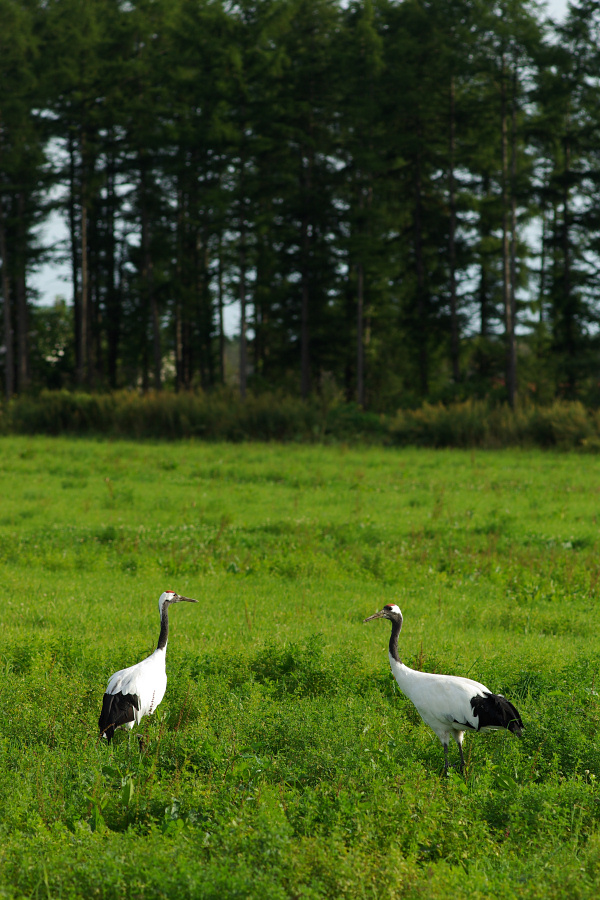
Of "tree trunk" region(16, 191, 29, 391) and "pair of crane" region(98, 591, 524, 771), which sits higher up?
"tree trunk" region(16, 191, 29, 391)

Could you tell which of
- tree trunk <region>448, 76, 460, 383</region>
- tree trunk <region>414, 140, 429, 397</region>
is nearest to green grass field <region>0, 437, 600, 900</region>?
tree trunk <region>448, 76, 460, 383</region>

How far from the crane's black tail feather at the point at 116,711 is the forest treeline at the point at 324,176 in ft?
92.2

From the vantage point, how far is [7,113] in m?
39.5

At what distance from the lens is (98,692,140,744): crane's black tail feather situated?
5.54 m

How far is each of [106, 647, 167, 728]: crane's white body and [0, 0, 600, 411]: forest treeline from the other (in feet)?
90.9

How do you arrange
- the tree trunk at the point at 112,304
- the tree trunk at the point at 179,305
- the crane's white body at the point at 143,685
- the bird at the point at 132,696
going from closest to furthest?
1. the bird at the point at 132,696
2. the crane's white body at the point at 143,685
3. the tree trunk at the point at 179,305
4. the tree trunk at the point at 112,304

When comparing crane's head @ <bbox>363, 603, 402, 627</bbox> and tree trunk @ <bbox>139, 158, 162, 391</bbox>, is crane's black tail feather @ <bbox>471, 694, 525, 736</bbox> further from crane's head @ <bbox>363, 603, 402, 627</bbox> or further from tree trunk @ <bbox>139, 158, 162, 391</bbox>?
tree trunk @ <bbox>139, 158, 162, 391</bbox>

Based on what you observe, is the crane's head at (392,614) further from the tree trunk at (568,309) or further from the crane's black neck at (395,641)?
the tree trunk at (568,309)

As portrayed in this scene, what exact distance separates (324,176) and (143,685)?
38.5 m

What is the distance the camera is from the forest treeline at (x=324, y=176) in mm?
34594

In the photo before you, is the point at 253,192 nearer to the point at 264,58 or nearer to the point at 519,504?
the point at 264,58

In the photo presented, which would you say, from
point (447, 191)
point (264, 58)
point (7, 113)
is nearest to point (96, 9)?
point (7, 113)

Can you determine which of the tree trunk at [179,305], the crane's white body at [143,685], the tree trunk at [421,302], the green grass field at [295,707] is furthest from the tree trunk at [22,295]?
the crane's white body at [143,685]

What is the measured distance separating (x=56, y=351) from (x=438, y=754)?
5611 cm
